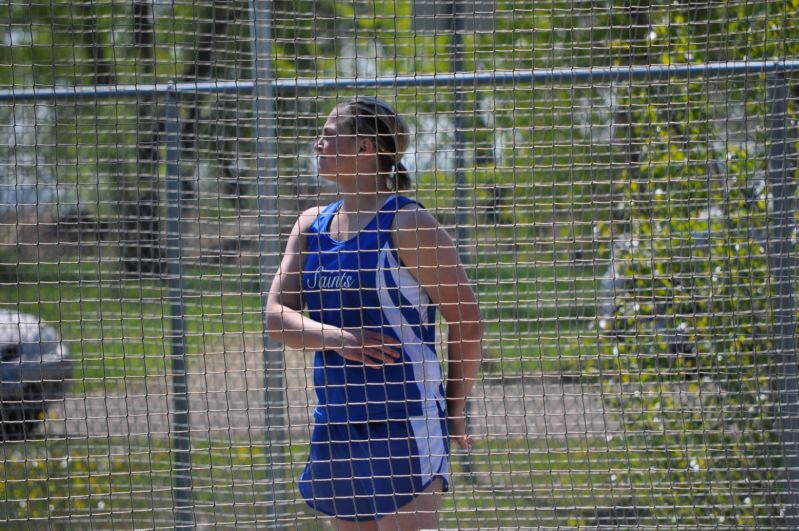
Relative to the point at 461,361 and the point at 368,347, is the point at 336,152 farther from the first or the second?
the point at 461,361

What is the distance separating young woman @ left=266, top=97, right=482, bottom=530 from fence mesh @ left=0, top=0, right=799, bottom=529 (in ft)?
0.44

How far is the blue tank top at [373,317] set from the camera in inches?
94.3

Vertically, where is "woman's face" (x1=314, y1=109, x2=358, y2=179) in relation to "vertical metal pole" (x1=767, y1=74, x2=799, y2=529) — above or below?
above

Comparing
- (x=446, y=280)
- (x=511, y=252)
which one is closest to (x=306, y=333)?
(x=446, y=280)

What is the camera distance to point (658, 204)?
11.5 ft

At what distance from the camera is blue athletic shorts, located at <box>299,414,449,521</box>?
2.40 m

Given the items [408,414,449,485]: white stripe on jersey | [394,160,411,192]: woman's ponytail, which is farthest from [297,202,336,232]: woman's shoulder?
[408,414,449,485]: white stripe on jersey

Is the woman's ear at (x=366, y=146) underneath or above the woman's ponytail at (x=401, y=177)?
above

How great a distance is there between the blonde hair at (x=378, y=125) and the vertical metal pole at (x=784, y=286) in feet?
4.25

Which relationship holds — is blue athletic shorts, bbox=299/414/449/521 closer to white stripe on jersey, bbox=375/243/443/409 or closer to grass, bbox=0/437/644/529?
white stripe on jersey, bbox=375/243/443/409

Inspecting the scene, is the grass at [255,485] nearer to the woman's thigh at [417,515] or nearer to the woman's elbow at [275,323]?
the woman's thigh at [417,515]

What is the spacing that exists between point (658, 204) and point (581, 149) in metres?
0.50

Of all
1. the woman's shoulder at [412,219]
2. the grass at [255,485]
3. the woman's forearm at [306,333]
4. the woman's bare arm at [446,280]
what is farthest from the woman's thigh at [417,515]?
the grass at [255,485]

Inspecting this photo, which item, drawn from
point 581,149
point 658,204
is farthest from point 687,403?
point 581,149
